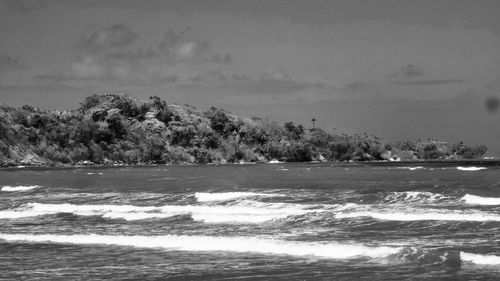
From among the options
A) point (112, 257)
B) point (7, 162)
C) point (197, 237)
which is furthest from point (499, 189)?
point (7, 162)

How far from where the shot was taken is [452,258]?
70.4 ft

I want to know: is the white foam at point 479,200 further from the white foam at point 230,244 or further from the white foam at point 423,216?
the white foam at point 230,244

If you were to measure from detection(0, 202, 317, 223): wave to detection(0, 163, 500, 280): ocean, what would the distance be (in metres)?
0.06

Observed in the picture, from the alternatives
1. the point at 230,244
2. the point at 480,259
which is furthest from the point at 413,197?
the point at 480,259

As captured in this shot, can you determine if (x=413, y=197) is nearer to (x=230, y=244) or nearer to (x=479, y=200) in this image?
(x=479, y=200)

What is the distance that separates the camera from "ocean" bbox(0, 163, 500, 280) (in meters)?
20.4

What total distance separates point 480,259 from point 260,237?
28.7 feet

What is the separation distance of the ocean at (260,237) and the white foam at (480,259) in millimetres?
55

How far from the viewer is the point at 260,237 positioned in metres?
27.1

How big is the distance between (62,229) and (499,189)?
2801cm

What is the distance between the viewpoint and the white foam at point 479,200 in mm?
37422

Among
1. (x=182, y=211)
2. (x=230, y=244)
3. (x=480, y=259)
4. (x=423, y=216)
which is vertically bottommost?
(x=480, y=259)

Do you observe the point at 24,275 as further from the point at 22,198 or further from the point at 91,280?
the point at 22,198

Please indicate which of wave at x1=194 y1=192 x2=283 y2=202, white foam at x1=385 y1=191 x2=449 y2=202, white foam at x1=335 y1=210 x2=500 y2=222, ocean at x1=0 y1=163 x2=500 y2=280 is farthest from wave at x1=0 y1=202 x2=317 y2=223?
white foam at x1=385 y1=191 x2=449 y2=202
